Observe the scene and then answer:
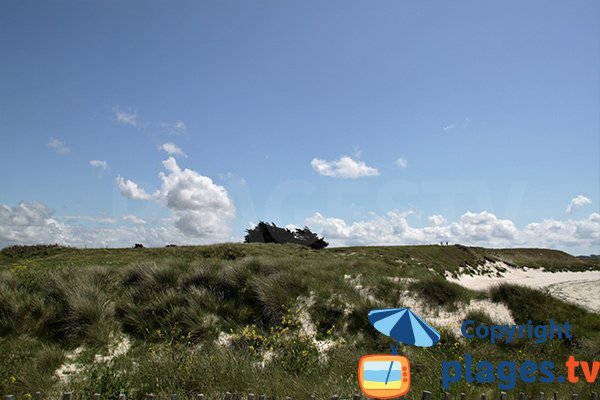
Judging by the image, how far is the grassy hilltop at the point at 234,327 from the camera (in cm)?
739

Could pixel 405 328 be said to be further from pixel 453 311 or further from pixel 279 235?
pixel 279 235

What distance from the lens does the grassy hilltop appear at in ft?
24.3

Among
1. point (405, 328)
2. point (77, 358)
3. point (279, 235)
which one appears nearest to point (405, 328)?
point (405, 328)

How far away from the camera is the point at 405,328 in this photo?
19.5ft

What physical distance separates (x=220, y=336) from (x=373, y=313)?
20.4ft

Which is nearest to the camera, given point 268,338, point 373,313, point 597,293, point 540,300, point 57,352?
point 373,313

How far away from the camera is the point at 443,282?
14.6m

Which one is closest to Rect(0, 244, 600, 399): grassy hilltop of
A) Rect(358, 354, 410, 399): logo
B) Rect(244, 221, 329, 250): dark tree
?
Rect(358, 354, 410, 399): logo

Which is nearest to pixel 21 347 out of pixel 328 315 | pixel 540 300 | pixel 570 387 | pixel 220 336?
pixel 220 336

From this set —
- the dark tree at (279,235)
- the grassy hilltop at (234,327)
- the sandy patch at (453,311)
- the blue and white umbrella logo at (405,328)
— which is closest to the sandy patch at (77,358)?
the grassy hilltop at (234,327)

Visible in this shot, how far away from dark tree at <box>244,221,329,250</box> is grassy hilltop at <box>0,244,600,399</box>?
934 inches

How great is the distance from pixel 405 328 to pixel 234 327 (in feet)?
22.5

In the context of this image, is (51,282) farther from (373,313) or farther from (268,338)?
(373,313)

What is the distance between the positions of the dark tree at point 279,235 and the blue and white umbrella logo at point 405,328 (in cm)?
3416
